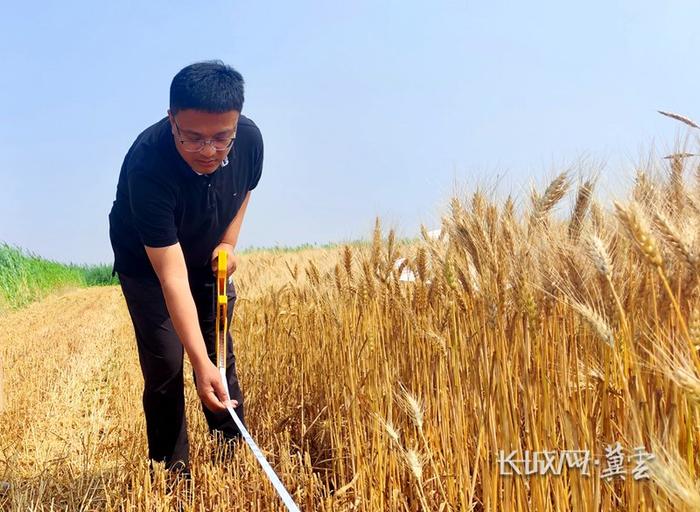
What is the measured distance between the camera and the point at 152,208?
218 centimetres

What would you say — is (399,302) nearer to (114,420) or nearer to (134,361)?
(114,420)

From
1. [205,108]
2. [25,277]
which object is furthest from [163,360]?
[25,277]

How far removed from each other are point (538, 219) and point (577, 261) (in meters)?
0.38

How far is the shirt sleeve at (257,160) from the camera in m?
2.70

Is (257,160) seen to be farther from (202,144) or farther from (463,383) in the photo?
(463,383)

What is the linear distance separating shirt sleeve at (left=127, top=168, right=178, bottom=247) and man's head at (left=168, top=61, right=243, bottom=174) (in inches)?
6.3

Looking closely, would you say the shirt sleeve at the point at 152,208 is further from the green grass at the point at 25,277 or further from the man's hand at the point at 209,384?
the green grass at the point at 25,277

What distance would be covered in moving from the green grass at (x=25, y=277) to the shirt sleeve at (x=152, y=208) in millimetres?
11400

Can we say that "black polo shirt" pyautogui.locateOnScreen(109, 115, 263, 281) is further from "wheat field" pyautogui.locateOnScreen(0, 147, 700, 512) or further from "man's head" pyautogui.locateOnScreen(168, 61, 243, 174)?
"wheat field" pyautogui.locateOnScreen(0, 147, 700, 512)

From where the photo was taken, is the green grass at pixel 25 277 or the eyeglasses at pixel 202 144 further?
the green grass at pixel 25 277

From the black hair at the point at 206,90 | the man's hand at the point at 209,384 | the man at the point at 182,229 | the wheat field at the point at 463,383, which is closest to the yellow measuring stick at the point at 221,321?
the man at the point at 182,229

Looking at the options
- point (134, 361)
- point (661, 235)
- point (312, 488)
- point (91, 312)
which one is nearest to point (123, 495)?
point (312, 488)

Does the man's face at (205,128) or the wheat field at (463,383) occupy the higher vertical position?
the man's face at (205,128)

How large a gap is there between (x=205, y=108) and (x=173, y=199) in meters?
0.39
